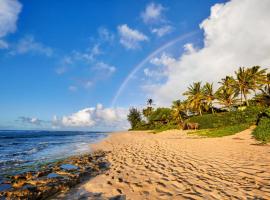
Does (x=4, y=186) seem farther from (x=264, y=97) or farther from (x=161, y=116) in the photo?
(x=161, y=116)

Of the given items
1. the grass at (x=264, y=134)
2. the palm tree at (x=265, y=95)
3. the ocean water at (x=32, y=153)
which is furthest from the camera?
the palm tree at (x=265, y=95)

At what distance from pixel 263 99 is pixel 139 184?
37644 millimetres

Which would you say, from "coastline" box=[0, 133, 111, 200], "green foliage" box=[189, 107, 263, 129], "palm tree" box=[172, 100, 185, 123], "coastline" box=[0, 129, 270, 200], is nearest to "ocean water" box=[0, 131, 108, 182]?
"coastline" box=[0, 133, 111, 200]

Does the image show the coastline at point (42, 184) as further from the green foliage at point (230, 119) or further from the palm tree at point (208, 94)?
the palm tree at point (208, 94)

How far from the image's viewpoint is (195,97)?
42.6 m

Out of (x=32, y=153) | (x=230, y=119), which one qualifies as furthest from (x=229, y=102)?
(x=32, y=153)

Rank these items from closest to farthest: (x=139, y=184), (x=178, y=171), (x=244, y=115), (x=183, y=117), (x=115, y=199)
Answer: (x=115, y=199)
(x=139, y=184)
(x=178, y=171)
(x=244, y=115)
(x=183, y=117)

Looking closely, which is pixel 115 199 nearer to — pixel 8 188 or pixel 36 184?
pixel 36 184

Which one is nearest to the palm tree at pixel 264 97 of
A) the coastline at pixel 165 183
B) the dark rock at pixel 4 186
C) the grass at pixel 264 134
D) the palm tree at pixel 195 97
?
the palm tree at pixel 195 97

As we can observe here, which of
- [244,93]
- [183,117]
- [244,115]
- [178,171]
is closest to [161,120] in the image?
[183,117]

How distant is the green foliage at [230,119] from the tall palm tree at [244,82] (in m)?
9.16

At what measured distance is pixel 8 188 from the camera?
5355 mm

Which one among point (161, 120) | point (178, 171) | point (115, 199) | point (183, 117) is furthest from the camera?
point (161, 120)

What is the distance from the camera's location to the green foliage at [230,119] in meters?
23.1
